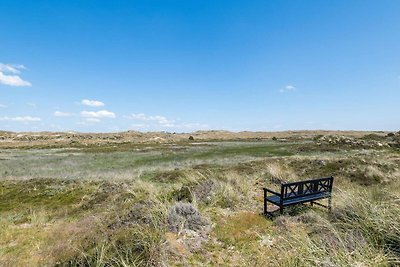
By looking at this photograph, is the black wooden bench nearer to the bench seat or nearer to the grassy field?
the bench seat

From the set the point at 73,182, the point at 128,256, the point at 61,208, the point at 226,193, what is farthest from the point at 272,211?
the point at 73,182

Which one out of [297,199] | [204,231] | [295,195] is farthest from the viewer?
[295,195]

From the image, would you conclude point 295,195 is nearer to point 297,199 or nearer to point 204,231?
point 297,199

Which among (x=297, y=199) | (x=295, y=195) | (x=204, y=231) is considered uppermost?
(x=295, y=195)

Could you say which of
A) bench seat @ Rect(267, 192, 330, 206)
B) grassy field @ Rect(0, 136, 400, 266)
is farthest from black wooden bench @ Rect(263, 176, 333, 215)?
grassy field @ Rect(0, 136, 400, 266)

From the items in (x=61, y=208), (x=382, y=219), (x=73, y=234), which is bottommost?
(x=61, y=208)

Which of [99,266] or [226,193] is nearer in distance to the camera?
[99,266]

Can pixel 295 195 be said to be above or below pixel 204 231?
above

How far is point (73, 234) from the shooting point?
772 cm

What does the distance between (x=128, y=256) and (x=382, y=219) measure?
5.11m

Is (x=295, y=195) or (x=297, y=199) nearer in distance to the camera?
(x=297, y=199)

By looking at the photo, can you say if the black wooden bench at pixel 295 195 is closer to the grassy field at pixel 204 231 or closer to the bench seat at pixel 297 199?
the bench seat at pixel 297 199

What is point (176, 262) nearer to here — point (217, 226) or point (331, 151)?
point (217, 226)

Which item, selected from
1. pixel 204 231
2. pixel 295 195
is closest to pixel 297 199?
pixel 295 195
